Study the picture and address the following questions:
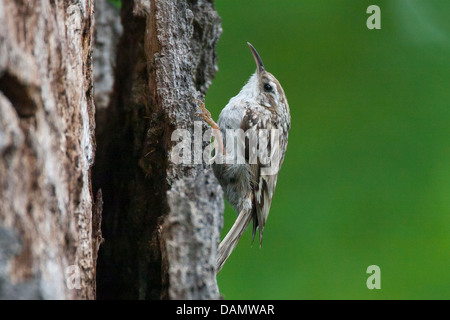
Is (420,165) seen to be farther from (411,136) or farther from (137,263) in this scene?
(137,263)

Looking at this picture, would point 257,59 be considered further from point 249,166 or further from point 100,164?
point 100,164

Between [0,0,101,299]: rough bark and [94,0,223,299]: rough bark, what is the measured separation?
279mm

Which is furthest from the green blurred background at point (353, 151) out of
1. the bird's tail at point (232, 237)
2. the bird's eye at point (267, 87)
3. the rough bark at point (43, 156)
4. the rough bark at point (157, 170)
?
the rough bark at point (43, 156)

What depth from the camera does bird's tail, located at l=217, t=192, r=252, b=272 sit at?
237 cm

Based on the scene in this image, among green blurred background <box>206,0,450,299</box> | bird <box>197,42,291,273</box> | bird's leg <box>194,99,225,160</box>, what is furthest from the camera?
green blurred background <box>206,0,450,299</box>

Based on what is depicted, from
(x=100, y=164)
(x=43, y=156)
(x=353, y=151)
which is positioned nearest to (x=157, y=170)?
(x=100, y=164)

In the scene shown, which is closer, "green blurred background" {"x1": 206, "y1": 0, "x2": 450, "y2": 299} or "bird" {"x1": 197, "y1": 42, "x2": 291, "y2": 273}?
"bird" {"x1": 197, "y1": 42, "x2": 291, "y2": 273}

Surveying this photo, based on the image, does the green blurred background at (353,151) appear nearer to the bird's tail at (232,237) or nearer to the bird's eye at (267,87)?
the bird's eye at (267,87)

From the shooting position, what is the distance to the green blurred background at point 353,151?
2.78m

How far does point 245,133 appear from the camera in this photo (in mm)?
2678

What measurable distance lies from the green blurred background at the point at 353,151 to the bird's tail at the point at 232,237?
345 millimetres

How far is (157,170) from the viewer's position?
2035mm

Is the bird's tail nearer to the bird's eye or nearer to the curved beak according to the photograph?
the bird's eye

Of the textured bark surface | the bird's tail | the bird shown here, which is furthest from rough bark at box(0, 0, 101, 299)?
the bird
